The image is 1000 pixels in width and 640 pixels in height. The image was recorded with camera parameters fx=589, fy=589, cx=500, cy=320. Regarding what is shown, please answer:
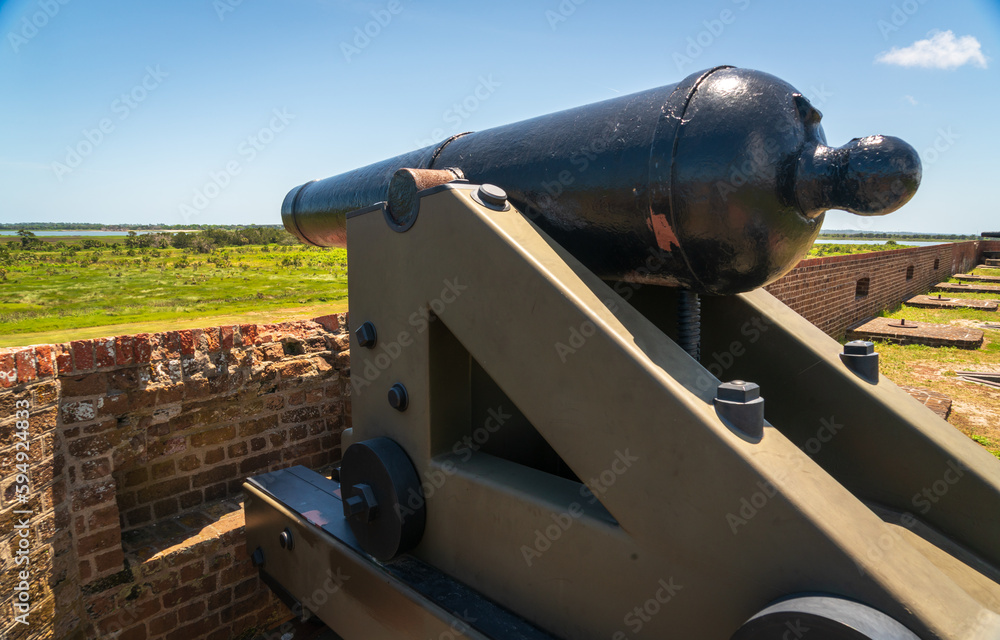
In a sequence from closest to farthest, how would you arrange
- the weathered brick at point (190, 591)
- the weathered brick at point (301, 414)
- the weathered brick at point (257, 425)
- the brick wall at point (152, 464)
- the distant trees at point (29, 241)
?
the brick wall at point (152, 464) < the weathered brick at point (190, 591) < the weathered brick at point (257, 425) < the weathered brick at point (301, 414) < the distant trees at point (29, 241)

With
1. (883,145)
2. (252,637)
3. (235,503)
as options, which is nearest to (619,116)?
(883,145)

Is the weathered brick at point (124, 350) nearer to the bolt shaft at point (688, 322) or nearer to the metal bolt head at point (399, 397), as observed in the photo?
the metal bolt head at point (399, 397)

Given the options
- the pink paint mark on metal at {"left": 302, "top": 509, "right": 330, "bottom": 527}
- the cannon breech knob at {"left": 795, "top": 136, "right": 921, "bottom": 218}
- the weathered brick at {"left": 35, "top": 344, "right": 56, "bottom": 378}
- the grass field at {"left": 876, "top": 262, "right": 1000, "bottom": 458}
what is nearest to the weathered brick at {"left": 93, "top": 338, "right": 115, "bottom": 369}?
the weathered brick at {"left": 35, "top": 344, "right": 56, "bottom": 378}

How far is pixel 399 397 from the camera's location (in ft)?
5.65

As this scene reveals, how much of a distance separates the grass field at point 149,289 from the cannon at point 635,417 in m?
5.62

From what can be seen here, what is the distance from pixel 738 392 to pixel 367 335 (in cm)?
112

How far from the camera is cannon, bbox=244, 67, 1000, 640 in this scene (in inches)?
42.4

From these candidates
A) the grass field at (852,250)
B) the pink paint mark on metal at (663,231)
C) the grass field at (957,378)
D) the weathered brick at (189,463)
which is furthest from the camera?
the grass field at (852,250)

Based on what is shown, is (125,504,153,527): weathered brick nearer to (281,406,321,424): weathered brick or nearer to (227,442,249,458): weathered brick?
(227,442,249,458): weathered brick

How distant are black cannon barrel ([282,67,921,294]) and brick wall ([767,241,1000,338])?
4.75 meters

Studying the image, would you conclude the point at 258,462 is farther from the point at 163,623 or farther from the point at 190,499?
the point at 163,623

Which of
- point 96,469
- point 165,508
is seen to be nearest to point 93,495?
point 96,469

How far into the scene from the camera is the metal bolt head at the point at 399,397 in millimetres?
1725

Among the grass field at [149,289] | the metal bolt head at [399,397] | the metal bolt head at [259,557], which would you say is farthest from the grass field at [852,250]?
the grass field at [149,289]
